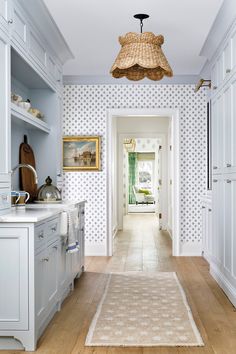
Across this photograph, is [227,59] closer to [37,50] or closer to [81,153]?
[37,50]

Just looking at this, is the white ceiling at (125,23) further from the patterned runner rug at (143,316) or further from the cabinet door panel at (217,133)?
the patterned runner rug at (143,316)

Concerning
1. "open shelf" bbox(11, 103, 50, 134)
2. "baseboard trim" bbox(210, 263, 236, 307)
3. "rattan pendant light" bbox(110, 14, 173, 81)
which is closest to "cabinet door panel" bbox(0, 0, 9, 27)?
"open shelf" bbox(11, 103, 50, 134)

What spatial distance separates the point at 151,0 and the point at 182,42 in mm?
1289

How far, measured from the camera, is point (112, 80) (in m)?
6.54

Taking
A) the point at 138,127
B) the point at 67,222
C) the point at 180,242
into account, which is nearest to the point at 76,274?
the point at 67,222

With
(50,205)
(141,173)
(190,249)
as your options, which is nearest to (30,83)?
(50,205)

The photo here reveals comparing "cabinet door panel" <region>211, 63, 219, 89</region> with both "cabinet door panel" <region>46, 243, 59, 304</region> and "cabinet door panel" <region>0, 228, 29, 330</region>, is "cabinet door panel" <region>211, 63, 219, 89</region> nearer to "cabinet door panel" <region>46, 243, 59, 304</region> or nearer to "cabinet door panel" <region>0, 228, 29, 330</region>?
"cabinet door panel" <region>46, 243, 59, 304</region>

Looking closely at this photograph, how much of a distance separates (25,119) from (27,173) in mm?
854

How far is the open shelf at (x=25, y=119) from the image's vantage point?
3717 mm

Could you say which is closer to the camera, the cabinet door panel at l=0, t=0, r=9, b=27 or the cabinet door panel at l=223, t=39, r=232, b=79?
the cabinet door panel at l=0, t=0, r=9, b=27

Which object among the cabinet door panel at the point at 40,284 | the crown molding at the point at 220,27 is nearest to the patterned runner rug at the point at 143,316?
the cabinet door panel at the point at 40,284

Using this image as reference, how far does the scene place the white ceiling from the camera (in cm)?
395

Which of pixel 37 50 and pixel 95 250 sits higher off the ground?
pixel 37 50

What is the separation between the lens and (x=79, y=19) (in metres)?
4.32
